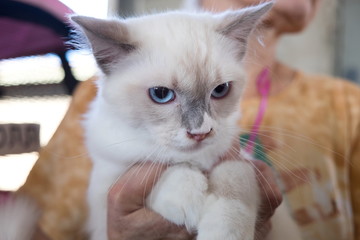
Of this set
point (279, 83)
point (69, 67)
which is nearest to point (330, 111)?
point (279, 83)

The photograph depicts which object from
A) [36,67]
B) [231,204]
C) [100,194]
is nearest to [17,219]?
[100,194]

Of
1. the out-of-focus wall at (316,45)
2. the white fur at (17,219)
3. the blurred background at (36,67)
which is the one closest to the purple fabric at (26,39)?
the blurred background at (36,67)

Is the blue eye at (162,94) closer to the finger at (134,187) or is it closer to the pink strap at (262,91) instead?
the finger at (134,187)

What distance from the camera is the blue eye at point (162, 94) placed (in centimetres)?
52

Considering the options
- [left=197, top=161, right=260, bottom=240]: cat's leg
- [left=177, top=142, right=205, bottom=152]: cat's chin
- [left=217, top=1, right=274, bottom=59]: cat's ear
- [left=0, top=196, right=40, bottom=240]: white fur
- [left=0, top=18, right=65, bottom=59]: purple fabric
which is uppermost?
[left=217, top=1, right=274, bottom=59]: cat's ear

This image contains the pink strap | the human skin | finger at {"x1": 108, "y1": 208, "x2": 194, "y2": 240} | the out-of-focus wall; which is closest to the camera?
finger at {"x1": 108, "y1": 208, "x2": 194, "y2": 240}

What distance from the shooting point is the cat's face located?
1.71 feet

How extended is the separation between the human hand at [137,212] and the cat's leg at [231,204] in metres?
0.06

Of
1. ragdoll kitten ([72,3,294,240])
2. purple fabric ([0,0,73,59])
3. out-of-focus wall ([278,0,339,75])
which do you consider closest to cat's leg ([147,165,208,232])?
ragdoll kitten ([72,3,294,240])

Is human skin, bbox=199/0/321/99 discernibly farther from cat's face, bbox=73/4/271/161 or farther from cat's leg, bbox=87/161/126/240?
cat's leg, bbox=87/161/126/240

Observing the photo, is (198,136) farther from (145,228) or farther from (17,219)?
(17,219)

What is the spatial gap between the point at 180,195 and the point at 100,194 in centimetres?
19

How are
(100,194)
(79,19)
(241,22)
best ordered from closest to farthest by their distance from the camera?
(79,19) → (241,22) → (100,194)

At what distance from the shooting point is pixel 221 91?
569mm
